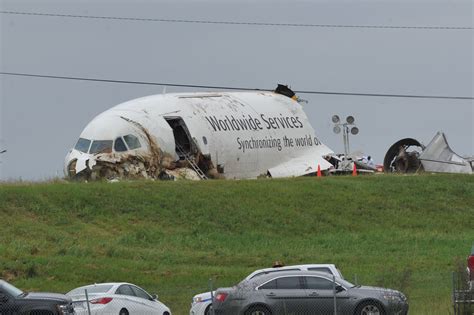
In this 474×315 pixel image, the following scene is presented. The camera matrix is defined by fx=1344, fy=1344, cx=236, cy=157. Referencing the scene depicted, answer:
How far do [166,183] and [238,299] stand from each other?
27271 millimetres

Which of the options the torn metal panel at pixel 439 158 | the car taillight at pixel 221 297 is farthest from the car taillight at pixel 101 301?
the torn metal panel at pixel 439 158

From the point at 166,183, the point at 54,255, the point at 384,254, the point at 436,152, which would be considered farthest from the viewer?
the point at 436,152

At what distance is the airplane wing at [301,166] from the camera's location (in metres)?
62.8

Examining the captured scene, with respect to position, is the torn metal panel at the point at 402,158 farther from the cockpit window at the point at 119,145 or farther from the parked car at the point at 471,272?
the parked car at the point at 471,272

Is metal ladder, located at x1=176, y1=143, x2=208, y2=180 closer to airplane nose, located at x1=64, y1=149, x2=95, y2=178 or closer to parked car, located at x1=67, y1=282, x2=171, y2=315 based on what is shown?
airplane nose, located at x1=64, y1=149, x2=95, y2=178

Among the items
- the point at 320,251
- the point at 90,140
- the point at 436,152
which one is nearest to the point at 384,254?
the point at 320,251

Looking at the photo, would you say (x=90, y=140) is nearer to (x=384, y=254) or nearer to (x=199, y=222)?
(x=199, y=222)

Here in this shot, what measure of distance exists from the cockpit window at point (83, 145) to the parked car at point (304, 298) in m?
27.6

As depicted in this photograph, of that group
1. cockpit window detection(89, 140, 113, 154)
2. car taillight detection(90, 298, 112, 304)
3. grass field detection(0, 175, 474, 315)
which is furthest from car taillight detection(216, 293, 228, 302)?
cockpit window detection(89, 140, 113, 154)

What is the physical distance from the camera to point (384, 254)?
4584cm

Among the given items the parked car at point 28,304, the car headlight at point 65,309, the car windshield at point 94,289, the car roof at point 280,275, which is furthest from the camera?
the car windshield at point 94,289

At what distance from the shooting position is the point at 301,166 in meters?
64.1

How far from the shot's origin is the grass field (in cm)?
3969

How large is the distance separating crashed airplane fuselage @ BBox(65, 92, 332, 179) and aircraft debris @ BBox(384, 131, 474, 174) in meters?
5.26
